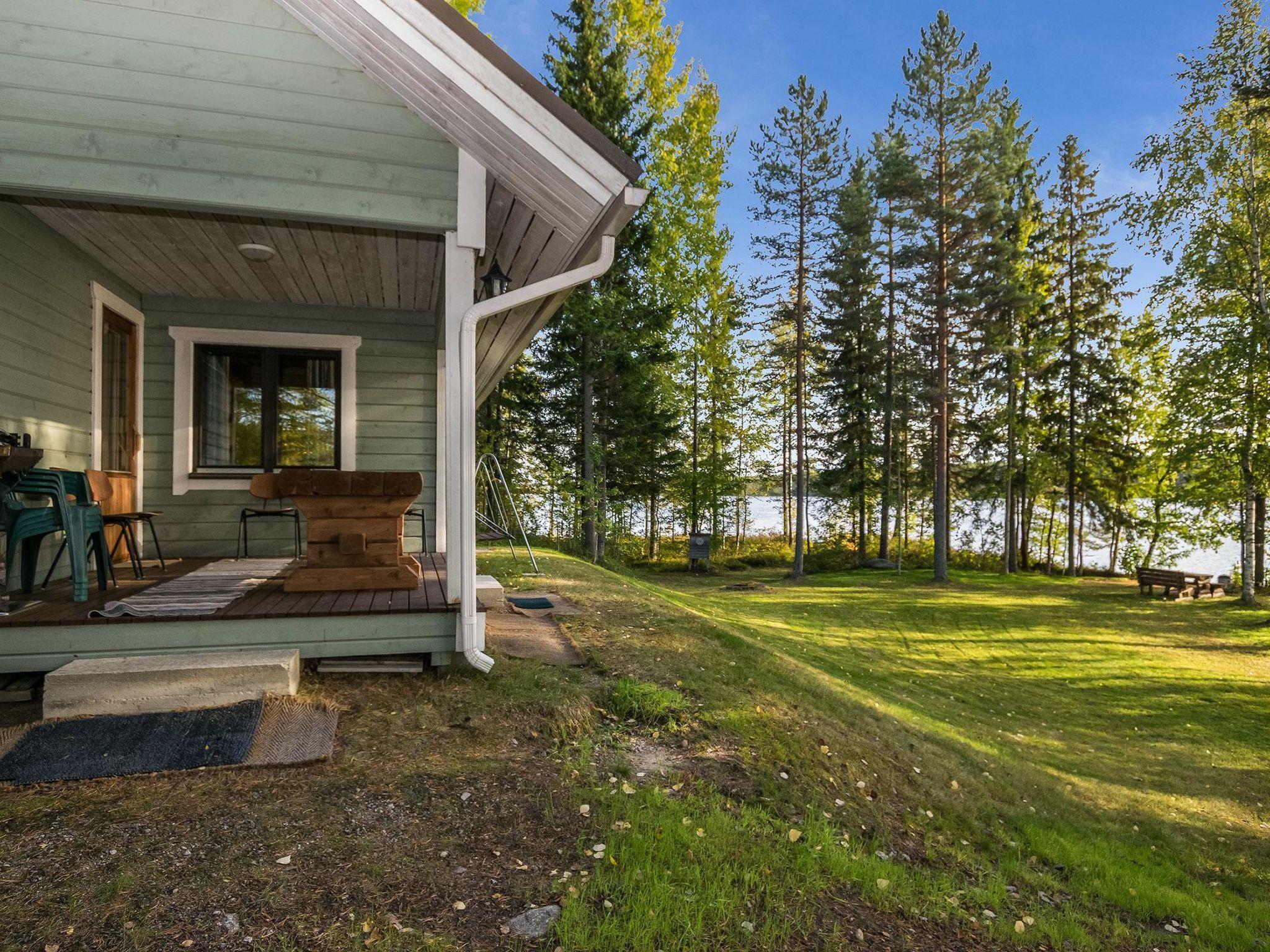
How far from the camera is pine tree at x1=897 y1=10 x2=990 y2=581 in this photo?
16.4 m

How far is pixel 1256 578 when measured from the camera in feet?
50.2

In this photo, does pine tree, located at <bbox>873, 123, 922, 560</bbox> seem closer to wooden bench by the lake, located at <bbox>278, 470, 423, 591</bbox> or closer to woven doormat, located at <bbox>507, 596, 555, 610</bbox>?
woven doormat, located at <bbox>507, 596, 555, 610</bbox>

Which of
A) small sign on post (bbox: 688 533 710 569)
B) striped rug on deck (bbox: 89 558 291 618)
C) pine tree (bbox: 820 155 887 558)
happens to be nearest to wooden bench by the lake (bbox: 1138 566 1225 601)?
pine tree (bbox: 820 155 887 558)

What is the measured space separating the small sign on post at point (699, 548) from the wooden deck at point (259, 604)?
13393mm

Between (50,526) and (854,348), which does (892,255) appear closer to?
(854,348)

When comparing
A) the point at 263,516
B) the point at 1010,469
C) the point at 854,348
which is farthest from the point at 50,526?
the point at 854,348

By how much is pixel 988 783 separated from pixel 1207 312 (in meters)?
12.9

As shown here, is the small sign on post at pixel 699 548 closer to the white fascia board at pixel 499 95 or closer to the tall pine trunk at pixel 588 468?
the tall pine trunk at pixel 588 468

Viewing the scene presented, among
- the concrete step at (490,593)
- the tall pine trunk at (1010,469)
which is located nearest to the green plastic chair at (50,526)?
the concrete step at (490,593)

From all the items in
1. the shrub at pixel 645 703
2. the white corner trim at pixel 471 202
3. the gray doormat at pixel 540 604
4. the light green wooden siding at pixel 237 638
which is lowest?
the shrub at pixel 645 703

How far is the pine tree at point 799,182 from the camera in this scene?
17.9 m

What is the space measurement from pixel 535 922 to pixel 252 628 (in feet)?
7.36

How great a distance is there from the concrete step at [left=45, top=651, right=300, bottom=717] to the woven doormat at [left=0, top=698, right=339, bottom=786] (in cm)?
5

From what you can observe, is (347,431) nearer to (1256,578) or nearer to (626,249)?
(626,249)
